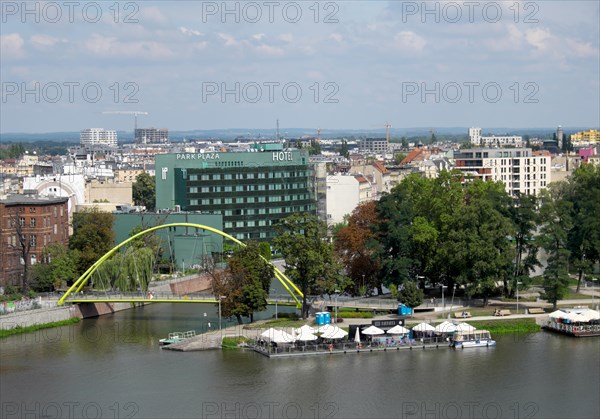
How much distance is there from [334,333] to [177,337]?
6455 millimetres

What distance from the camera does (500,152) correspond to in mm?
111812

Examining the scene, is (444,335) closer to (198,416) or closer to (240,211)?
(198,416)

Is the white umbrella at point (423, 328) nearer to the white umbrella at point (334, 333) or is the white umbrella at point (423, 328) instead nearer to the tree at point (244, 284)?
the white umbrella at point (334, 333)

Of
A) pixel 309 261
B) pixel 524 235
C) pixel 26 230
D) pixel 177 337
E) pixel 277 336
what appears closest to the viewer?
pixel 277 336

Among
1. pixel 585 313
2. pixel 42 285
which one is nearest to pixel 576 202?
pixel 585 313

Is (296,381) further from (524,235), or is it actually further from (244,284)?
(524,235)

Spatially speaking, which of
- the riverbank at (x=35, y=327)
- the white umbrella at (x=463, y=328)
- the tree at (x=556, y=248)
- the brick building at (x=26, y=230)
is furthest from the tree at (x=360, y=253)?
the brick building at (x=26, y=230)

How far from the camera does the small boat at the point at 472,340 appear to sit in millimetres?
46688

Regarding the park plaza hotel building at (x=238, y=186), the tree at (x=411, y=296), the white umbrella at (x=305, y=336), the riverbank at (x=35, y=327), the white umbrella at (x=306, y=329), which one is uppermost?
the park plaza hotel building at (x=238, y=186)

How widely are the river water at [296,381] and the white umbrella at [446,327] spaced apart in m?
1.16

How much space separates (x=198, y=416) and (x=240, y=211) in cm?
4108

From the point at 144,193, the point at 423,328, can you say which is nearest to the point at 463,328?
the point at 423,328

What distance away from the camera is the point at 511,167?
11169 centimetres

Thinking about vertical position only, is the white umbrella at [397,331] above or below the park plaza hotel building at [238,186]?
below
